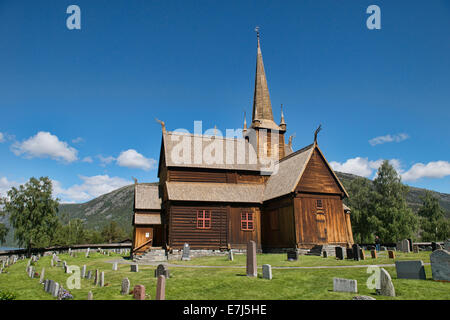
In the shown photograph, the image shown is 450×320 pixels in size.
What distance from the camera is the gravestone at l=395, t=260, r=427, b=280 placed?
40.7ft

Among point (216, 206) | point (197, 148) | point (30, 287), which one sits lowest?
point (30, 287)

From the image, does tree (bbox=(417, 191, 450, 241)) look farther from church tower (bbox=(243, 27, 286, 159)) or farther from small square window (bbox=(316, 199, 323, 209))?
small square window (bbox=(316, 199, 323, 209))

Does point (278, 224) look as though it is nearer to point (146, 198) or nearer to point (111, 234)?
point (146, 198)

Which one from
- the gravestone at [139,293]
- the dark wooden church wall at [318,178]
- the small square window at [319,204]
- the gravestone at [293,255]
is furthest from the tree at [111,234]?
the gravestone at [139,293]

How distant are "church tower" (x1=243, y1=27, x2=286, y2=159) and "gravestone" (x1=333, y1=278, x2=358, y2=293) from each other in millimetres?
28415

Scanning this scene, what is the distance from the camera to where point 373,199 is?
53438mm

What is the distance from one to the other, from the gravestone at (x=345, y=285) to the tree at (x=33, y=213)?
4916 centimetres

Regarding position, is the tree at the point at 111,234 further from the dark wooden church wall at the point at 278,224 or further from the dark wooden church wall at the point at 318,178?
the dark wooden church wall at the point at 318,178

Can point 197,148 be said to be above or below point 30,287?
above

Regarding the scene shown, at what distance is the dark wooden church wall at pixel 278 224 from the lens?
2793 centimetres
